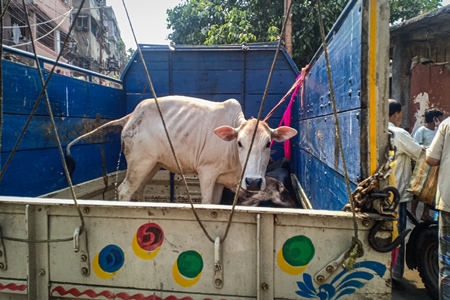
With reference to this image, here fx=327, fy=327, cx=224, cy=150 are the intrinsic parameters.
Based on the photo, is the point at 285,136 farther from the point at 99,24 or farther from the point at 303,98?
the point at 99,24

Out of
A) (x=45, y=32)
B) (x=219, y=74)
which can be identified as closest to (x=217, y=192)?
(x=219, y=74)

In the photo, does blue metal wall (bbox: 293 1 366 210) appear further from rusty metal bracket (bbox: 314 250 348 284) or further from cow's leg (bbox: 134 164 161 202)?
cow's leg (bbox: 134 164 161 202)

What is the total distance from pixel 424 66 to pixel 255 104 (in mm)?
4415

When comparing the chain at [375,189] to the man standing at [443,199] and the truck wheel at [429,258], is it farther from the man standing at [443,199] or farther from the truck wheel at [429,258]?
the truck wheel at [429,258]

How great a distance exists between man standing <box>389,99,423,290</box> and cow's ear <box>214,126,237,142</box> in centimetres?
175

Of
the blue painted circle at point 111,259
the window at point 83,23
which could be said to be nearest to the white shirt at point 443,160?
the blue painted circle at point 111,259

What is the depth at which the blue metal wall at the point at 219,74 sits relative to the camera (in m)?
4.82

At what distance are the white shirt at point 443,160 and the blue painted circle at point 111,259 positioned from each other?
238 centimetres

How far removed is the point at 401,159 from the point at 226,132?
7.21 ft

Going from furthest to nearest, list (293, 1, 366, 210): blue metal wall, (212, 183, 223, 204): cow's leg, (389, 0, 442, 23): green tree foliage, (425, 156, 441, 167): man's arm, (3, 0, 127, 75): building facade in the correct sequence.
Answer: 1. (3, 0, 127, 75): building facade
2. (389, 0, 442, 23): green tree foliage
3. (212, 183, 223, 204): cow's leg
4. (425, 156, 441, 167): man's arm
5. (293, 1, 366, 210): blue metal wall

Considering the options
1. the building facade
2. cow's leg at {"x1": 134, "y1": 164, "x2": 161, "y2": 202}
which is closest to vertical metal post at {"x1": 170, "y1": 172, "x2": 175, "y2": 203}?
cow's leg at {"x1": 134, "y1": 164, "x2": 161, "y2": 202}

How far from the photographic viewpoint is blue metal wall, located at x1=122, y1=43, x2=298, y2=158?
4.82m

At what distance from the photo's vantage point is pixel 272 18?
29.2 feet

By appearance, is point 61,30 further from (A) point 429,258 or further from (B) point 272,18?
(A) point 429,258
